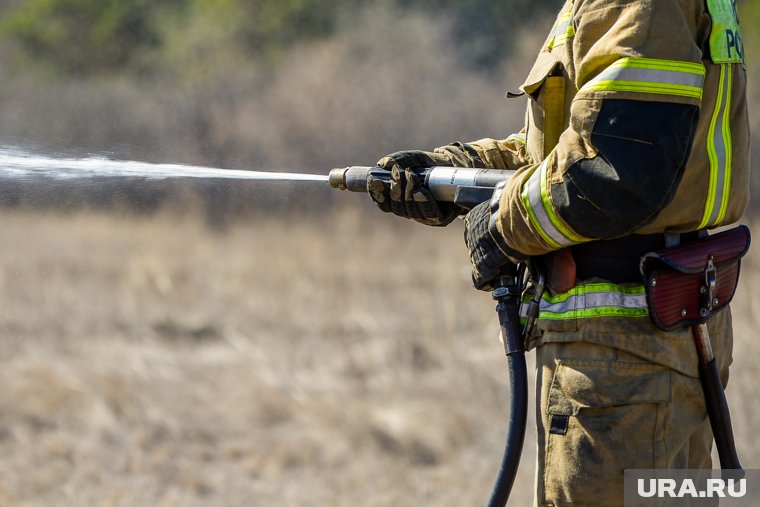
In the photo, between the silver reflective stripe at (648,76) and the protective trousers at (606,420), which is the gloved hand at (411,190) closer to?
the protective trousers at (606,420)

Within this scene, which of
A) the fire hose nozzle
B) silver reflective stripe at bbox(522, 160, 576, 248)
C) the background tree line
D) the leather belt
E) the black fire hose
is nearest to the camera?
silver reflective stripe at bbox(522, 160, 576, 248)

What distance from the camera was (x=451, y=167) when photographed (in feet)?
8.06

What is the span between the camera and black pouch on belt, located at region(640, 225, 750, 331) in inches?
80.5

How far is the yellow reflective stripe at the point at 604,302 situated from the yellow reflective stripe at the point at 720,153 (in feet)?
0.70

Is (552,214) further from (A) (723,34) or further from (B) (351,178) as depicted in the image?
(B) (351,178)

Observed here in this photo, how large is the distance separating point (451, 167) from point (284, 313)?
3.85 m

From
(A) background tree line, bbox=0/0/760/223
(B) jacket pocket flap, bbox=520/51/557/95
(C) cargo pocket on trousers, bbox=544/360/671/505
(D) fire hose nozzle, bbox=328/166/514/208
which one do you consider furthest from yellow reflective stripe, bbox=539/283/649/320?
(A) background tree line, bbox=0/0/760/223

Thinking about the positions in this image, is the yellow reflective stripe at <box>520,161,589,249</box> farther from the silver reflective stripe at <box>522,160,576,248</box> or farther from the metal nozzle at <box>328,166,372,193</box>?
the metal nozzle at <box>328,166,372,193</box>

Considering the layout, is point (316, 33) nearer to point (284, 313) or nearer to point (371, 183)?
point (284, 313)

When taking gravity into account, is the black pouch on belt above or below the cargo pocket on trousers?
above

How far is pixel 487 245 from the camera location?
2.16 m

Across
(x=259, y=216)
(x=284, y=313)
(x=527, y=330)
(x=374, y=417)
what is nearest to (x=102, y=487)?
(x=374, y=417)

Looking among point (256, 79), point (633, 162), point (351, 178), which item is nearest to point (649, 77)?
point (633, 162)

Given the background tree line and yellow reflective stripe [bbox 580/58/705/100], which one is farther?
the background tree line
